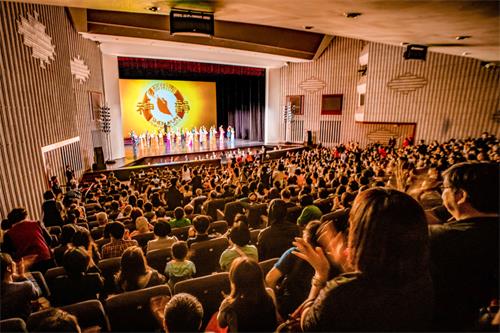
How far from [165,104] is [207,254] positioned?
61.4 feet

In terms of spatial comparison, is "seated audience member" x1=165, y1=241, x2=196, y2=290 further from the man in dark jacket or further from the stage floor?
the stage floor

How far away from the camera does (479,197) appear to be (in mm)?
1438

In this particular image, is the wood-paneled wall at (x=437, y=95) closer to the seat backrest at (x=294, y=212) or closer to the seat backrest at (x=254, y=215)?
the seat backrest at (x=294, y=212)

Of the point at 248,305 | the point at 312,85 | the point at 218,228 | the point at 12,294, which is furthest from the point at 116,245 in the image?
the point at 312,85

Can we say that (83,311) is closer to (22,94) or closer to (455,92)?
(22,94)

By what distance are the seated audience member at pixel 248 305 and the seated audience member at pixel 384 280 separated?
0.63 meters

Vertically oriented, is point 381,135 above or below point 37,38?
below

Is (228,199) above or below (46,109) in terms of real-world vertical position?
below

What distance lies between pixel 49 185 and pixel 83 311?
7.00 m

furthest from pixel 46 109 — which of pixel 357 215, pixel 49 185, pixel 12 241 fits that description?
pixel 357 215

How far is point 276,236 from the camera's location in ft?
9.84

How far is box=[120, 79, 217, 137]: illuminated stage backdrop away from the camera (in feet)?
62.5

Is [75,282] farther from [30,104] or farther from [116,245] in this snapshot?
[30,104]

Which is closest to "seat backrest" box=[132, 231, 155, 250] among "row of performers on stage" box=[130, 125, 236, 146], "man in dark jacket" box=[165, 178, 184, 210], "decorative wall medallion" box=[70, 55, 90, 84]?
"man in dark jacket" box=[165, 178, 184, 210]
